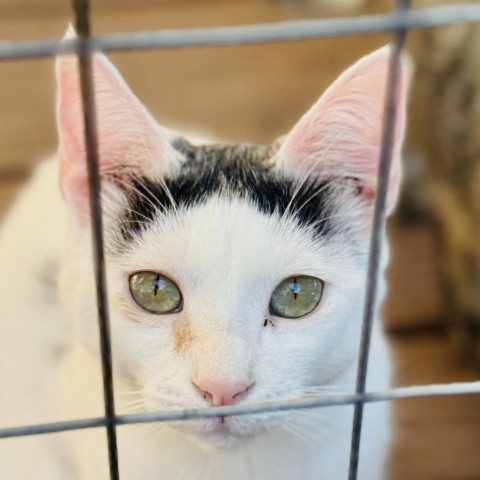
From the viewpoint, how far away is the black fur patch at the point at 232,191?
2.43 feet

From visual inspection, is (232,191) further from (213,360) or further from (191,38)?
(191,38)

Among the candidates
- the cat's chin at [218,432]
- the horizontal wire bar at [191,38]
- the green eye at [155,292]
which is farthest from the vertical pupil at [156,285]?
the horizontal wire bar at [191,38]

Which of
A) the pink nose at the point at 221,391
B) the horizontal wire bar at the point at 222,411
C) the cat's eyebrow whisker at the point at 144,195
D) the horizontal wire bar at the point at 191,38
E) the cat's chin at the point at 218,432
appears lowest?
the cat's chin at the point at 218,432

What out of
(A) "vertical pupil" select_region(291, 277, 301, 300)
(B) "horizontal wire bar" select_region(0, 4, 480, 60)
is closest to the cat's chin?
(A) "vertical pupil" select_region(291, 277, 301, 300)

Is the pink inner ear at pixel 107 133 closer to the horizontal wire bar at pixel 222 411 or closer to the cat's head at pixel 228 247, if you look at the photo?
the cat's head at pixel 228 247

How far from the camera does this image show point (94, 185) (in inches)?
21.4

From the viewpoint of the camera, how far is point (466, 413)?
3.93 ft

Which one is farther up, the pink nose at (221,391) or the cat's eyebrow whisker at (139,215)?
the cat's eyebrow whisker at (139,215)

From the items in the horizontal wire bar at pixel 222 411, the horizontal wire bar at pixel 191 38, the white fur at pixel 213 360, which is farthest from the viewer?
the white fur at pixel 213 360

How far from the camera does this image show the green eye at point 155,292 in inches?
28.8

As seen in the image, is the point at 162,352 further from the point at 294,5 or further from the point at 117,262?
the point at 294,5

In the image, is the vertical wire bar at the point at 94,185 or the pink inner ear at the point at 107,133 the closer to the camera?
the vertical wire bar at the point at 94,185

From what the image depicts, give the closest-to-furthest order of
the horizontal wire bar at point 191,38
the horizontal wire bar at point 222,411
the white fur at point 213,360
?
the horizontal wire bar at point 191,38, the horizontal wire bar at point 222,411, the white fur at point 213,360

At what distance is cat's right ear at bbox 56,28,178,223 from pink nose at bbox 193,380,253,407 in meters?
0.17
